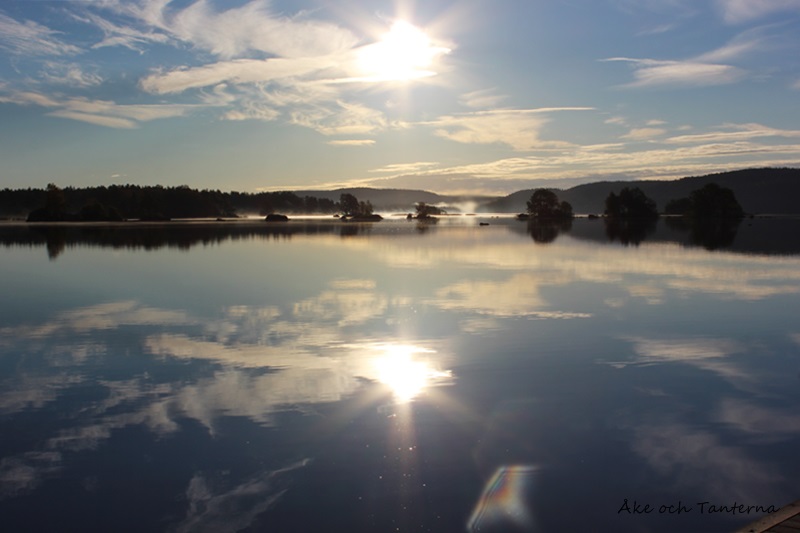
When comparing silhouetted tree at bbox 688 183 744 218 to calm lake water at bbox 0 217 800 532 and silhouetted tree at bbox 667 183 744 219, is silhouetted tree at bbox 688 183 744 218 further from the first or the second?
calm lake water at bbox 0 217 800 532

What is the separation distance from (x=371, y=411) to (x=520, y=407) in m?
2.75

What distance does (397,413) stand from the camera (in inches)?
441

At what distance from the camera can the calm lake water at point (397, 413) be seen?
806 cm

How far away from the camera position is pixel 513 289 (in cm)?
2762

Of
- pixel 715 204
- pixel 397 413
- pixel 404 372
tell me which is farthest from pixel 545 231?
pixel 715 204

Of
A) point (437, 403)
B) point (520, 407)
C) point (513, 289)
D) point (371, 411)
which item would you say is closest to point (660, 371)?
point (520, 407)

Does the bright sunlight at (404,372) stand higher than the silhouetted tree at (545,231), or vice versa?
the bright sunlight at (404,372)

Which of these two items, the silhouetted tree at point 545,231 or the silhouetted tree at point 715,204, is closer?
the silhouetted tree at point 545,231

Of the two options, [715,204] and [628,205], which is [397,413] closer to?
[715,204]

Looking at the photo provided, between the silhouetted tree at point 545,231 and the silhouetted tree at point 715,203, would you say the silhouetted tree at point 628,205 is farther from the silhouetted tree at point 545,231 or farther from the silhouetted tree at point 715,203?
the silhouetted tree at point 545,231

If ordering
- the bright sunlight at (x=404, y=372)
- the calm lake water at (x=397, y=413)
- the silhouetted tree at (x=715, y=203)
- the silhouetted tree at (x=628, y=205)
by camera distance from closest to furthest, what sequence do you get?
the calm lake water at (x=397, y=413), the bright sunlight at (x=404, y=372), the silhouetted tree at (x=715, y=203), the silhouetted tree at (x=628, y=205)

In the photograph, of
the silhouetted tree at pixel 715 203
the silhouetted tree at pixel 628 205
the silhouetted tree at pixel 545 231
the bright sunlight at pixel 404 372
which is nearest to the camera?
the bright sunlight at pixel 404 372

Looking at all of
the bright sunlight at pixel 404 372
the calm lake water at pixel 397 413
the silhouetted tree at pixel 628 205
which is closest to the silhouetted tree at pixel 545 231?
the calm lake water at pixel 397 413

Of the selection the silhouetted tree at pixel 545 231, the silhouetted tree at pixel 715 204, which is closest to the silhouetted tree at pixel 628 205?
the silhouetted tree at pixel 715 204
